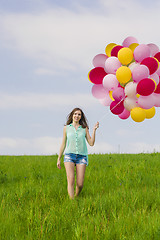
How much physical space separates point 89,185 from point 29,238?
3.46 metres

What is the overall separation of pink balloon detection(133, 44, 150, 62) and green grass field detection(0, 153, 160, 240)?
9.83 feet

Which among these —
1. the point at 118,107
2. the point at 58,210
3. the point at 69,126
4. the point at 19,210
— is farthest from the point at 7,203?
the point at 118,107

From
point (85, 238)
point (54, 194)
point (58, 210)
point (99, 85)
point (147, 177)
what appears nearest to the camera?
point (85, 238)

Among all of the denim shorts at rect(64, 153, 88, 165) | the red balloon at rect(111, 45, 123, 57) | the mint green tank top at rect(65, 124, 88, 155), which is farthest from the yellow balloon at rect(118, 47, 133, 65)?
the denim shorts at rect(64, 153, 88, 165)

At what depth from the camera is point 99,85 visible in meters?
7.05

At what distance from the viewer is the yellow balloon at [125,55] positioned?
21.0 ft

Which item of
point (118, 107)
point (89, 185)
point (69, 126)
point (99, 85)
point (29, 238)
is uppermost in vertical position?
point (99, 85)

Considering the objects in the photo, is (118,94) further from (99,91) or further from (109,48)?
(109,48)

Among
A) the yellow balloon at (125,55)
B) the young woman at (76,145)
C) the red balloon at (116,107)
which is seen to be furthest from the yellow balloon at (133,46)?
the young woman at (76,145)

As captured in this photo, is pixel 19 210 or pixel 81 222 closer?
pixel 81 222

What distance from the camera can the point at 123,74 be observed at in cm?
625

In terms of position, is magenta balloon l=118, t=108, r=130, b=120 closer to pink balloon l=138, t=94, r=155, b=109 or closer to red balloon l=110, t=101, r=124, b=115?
red balloon l=110, t=101, r=124, b=115

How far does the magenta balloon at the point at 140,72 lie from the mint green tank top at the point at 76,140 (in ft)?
5.28

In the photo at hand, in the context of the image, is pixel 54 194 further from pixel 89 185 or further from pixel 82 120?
pixel 82 120
